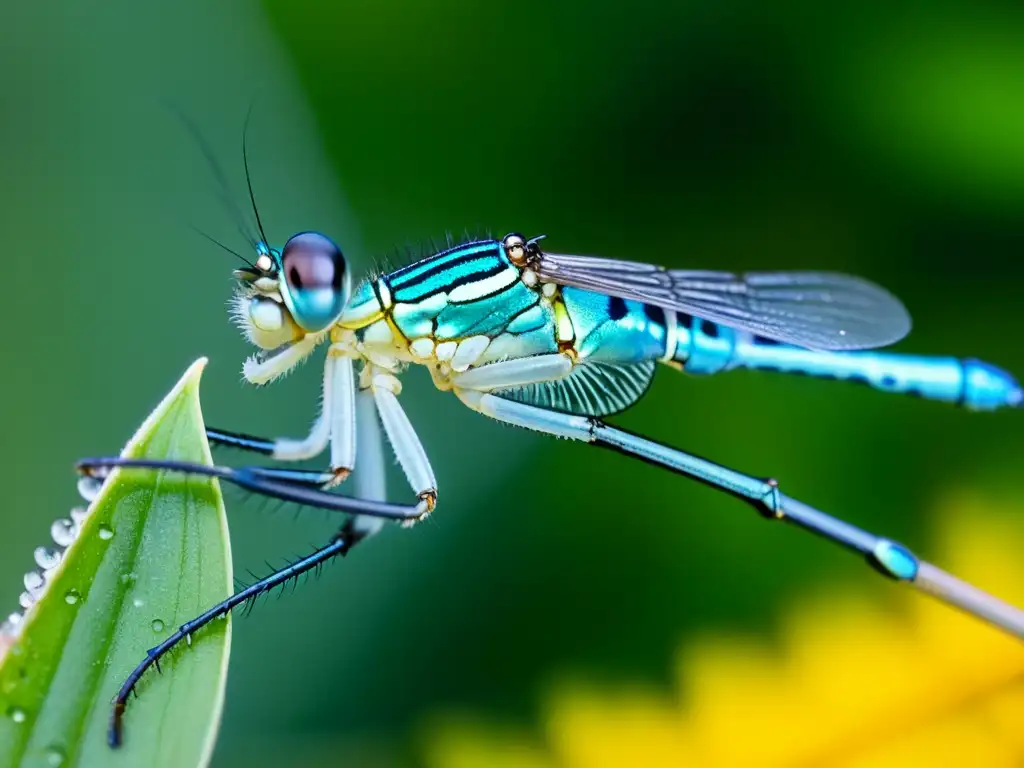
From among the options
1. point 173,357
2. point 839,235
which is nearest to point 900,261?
point 839,235

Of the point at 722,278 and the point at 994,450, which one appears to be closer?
the point at 722,278

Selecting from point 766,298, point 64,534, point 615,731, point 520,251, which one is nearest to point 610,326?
point 520,251

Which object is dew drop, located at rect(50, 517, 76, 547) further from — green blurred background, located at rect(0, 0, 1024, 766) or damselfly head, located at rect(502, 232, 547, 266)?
green blurred background, located at rect(0, 0, 1024, 766)

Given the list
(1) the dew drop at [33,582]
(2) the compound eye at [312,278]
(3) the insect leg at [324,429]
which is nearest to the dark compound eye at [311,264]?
(2) the compound eye at [312,278]

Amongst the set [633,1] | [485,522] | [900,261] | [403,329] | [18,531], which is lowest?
[18,531]

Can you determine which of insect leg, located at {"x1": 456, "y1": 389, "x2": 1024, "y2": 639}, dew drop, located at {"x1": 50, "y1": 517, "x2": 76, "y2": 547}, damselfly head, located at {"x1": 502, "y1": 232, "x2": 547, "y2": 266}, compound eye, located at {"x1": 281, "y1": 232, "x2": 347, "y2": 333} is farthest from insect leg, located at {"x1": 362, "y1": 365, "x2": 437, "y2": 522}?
dew drop, located at {"x1": 50, "y1": 517, "x2": 76, "y2": 547}

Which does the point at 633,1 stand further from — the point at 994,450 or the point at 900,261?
the point at 994,450
